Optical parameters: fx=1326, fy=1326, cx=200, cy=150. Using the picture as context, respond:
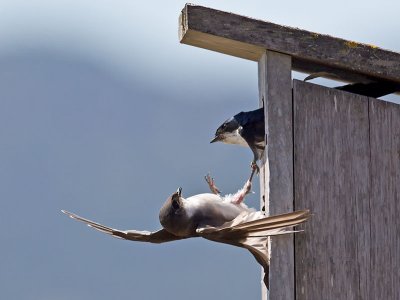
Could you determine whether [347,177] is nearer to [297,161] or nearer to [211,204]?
[297,161]

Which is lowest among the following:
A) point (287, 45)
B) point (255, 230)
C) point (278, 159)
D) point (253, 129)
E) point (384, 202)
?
point (255, 230)

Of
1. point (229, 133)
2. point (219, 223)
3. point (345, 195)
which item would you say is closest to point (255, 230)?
point (219, 223)

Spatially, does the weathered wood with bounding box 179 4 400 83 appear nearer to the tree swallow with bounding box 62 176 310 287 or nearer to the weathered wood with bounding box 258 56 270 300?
the weathered wood with bounding box 258 56 270 300

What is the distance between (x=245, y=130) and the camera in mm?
5031

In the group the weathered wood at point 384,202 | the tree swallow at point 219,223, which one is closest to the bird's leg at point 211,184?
the tree swallow at point 219,223

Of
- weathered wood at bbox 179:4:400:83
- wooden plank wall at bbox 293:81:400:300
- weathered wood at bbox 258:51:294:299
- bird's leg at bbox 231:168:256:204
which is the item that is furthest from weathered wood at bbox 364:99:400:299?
bird's leg at bbox 231:168:256:204

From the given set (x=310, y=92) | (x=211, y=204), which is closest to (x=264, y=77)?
(x=310, y=92)

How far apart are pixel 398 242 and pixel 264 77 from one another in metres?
0.79

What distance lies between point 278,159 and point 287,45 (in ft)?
1.45

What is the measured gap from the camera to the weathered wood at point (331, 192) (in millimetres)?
4727

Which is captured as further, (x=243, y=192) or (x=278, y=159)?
(x=243, y=192)

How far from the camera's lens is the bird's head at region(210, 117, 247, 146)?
520 centimetres

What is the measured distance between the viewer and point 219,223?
15.9ft

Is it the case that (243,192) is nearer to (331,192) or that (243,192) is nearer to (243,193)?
(243,193)
